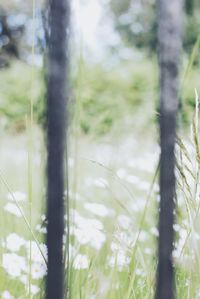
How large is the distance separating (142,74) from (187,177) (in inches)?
281

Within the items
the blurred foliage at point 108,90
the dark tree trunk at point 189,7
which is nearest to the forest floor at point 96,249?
the blurred foliage at point 108,90

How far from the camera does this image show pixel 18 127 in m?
7.47

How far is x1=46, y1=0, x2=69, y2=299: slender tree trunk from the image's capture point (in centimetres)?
47

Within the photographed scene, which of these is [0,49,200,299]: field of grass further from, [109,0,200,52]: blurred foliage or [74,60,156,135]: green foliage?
[109,0,200,52]: blurred foliage

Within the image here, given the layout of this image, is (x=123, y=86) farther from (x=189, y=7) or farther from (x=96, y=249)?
(x=96, y=249)

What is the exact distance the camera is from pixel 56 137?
0.47 meters

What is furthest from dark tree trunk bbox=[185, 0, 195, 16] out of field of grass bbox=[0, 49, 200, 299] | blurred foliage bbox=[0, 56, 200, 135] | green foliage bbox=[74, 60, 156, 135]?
green foliage bbox=[74, 60, 156, 135]

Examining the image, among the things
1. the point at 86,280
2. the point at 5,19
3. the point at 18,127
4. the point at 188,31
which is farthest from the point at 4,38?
the point at 86,280

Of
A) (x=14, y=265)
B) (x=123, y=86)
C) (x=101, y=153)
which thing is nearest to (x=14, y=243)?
(x=14, y=265)

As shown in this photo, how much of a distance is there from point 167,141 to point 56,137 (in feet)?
0.32

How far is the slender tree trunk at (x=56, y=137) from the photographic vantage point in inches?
18.3

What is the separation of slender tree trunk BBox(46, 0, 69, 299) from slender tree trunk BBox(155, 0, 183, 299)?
8cm

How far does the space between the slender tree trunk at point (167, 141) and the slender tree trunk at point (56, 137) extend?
0.08m

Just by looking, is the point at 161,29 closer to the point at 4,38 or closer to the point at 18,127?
the point at 18,127
